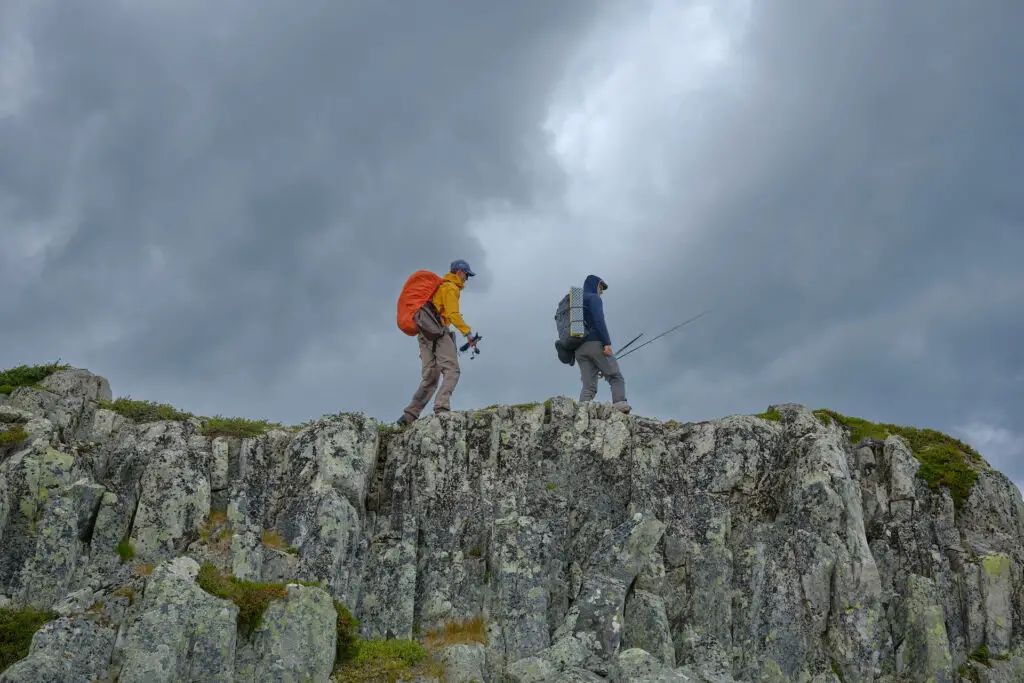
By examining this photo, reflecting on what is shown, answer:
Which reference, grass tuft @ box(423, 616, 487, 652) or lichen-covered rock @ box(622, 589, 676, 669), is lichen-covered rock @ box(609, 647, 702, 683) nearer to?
lichen-covered rock @ box(622, 589, 676, 669)

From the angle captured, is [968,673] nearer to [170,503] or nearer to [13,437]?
[170,503]

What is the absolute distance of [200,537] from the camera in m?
20.0

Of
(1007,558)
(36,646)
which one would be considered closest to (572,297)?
(1007,558)

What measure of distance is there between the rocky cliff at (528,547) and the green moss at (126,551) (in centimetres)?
5

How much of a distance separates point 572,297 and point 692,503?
7.81m

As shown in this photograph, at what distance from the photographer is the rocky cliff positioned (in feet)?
57.9

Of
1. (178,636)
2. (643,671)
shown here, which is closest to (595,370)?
(643,671)

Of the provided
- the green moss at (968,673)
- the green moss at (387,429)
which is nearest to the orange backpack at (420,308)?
the green moss at (387,429)

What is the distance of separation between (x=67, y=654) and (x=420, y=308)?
41.5ft

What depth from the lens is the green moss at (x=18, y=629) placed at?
53.6 ft

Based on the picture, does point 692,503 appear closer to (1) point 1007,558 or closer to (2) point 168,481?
(1) point 1007,558

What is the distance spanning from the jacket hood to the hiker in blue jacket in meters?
0.06

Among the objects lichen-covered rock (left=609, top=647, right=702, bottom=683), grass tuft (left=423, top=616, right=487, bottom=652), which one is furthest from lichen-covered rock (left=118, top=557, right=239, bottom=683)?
lichen-covered rock (left=609, top=647, right=702, bottom=683)

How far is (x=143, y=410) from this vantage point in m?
26.7
